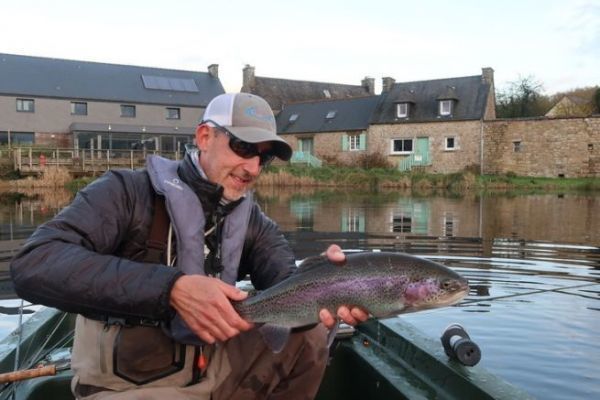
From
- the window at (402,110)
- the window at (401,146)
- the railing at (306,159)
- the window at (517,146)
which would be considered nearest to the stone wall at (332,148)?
the railing at (306,159)

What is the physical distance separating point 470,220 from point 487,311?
413 inches

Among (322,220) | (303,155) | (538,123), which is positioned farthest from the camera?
(303,155)

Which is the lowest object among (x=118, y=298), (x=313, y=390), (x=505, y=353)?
(x=505, y=353)

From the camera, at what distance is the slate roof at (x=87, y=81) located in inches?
1681

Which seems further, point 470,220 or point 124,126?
point 124,126

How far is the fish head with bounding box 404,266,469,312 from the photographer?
256 cm

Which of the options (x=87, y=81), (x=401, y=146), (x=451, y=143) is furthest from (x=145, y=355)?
(x=87, y=81)

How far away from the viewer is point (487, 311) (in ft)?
23.5

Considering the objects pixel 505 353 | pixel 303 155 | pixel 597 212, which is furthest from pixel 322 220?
pixel 303 155

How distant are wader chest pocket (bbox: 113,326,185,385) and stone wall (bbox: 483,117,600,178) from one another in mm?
38712

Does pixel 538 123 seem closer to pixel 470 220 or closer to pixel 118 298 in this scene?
pixel 470 220

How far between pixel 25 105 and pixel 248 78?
1883 cm

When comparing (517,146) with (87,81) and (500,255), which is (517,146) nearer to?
(500,255)

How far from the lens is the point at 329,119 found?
45.5 m
